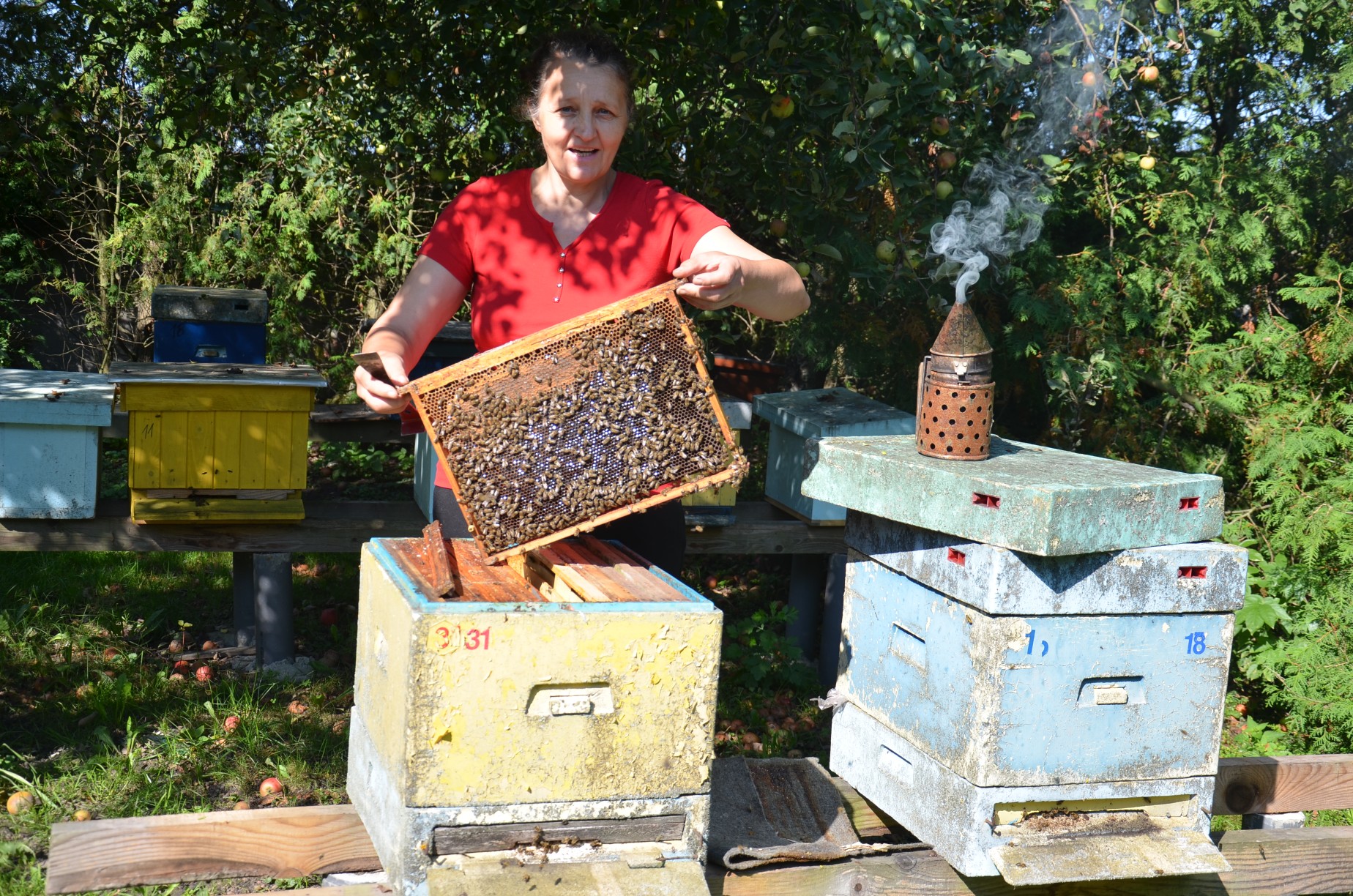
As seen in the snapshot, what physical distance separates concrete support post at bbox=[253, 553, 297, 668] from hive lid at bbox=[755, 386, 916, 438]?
78.9 inches

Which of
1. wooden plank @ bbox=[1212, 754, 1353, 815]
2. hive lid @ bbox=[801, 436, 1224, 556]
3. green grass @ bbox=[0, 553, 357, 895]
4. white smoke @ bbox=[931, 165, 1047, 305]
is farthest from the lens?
white smoke @ bbox=[931, 165, 1047, 305]

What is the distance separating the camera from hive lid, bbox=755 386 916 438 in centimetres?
420

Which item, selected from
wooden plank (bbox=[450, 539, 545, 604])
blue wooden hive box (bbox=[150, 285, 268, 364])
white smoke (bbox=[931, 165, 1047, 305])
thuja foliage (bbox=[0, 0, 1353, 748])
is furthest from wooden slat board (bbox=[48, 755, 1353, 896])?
blue wooden hive box (bbox=[150, 285, 268, 364])

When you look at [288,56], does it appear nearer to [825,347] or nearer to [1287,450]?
[825,347]

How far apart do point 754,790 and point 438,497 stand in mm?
954

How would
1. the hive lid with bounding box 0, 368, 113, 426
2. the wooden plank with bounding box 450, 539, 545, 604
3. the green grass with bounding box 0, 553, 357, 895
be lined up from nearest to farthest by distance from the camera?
1. the wooden plank with bounding box 450, 539, 545, 604
2. the green grass with bounding box 0, 553, 357, 895
3. the hive lid with bounding box 0, 368, 113, 426

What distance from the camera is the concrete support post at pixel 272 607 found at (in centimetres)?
449

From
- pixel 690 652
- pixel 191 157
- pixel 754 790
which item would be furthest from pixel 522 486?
pixel 191 157

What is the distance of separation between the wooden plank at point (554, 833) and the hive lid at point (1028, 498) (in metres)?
0.76

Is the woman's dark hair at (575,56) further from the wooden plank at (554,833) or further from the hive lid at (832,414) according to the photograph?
the hive lid at (832,414)

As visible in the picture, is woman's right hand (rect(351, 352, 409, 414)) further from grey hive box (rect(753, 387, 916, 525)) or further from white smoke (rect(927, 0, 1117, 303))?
white smoke (rect(927, 0, 1117, 303))

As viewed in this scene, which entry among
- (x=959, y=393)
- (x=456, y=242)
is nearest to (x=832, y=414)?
(x=959, y=393)

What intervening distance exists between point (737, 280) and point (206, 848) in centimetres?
143

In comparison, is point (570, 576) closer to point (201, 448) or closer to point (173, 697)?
point (201, 448)
